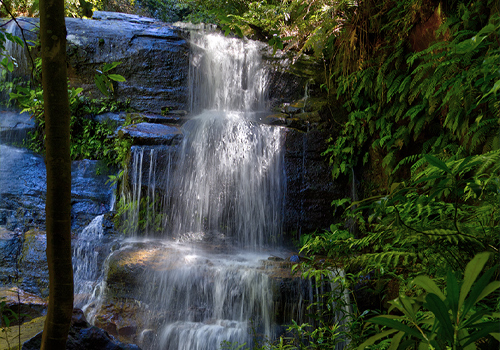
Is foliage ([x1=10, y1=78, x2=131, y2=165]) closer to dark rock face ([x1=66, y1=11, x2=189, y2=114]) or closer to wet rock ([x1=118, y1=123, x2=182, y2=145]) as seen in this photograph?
dark rock face ([x1=66, y1=11, x2=189, y2=114])

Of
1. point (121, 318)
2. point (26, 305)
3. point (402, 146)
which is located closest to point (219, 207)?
point (121, 318)

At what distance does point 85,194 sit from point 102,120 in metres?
2.17

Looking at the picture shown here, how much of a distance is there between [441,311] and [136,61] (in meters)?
9.18

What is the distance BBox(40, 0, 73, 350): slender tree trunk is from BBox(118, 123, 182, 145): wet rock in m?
5.54

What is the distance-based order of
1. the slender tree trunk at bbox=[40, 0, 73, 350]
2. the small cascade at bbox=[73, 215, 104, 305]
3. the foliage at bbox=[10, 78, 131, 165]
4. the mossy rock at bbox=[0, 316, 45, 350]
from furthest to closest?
the foliage at bbox=[10, 78, 131, 165], the small cascade at bbox=[73, 215, 104, 305], the mossy rock at bbox=[0, 316, 45, 350], the slender tree trunk at bbox=[40, 0, 73, 350]

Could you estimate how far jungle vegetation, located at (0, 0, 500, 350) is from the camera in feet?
5.80

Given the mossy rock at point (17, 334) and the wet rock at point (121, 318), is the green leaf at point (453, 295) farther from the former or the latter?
the wet rock at point (121, 318)

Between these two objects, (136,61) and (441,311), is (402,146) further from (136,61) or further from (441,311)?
(136,61)

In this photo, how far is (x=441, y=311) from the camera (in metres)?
0.87

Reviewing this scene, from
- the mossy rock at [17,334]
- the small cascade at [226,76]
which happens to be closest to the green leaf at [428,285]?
the mossy rock at [17,334]

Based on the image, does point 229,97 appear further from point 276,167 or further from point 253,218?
point 253,218

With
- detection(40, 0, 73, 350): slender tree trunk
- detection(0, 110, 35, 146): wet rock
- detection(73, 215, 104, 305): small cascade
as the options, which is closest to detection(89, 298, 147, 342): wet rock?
detection(73, 215, 104, 305): small cascade

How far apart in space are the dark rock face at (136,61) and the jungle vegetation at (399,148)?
93.2 inches

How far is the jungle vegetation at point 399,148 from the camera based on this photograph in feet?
5.80
